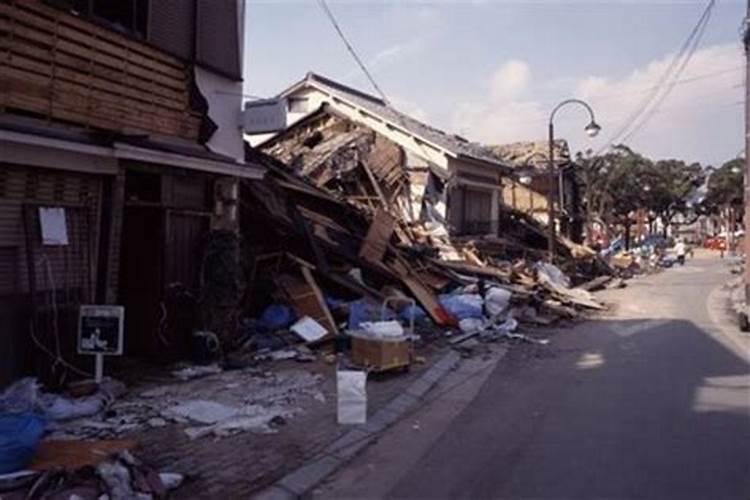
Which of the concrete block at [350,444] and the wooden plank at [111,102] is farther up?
the wooden plank at [111,102]

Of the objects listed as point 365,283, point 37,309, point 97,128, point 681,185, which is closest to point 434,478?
point 37,309

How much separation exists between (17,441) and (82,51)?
501 cm

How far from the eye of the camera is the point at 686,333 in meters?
17.4

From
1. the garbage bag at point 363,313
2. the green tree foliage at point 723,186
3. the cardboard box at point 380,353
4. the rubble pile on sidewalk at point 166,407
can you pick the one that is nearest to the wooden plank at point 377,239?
the garbage bag at point 363,313

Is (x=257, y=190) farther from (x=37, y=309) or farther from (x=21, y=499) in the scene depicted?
(x=21, y=499)

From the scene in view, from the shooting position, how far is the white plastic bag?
8281mm

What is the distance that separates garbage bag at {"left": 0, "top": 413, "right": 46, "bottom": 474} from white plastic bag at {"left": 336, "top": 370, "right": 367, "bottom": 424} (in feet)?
10.4

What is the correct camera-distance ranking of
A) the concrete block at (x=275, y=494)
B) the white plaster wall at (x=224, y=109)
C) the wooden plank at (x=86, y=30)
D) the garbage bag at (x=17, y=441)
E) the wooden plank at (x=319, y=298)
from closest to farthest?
the garbage bag at (x=17, y=441) < the concrete block at (x=275, y=494) < the wooden plank at (x=86, y=30) < the white plaster wall at (x=224, y=109) < the wooden plank at (x=319, y=298)

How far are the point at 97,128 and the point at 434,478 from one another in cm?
592

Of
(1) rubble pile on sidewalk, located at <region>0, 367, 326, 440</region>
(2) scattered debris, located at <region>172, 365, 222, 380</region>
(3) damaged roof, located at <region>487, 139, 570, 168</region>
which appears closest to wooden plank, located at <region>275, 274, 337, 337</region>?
(2) scattered debris, located at <region>172, 365, 222, 380</region>

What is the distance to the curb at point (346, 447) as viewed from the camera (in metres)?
6.24

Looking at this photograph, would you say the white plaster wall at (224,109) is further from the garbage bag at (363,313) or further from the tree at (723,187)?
the tree at (723,187)

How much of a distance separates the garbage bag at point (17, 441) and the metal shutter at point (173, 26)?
600 centimetres

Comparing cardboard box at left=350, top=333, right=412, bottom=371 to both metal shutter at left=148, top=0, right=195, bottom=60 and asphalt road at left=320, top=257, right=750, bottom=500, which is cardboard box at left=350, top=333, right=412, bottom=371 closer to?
asphalt road at left=320, top=257, right=750, bottom=500
